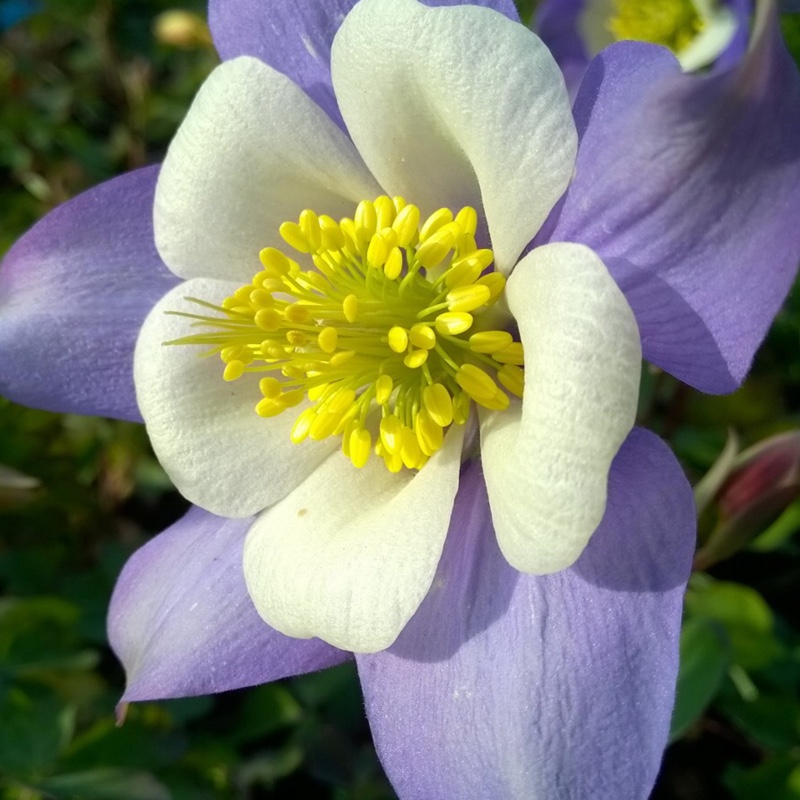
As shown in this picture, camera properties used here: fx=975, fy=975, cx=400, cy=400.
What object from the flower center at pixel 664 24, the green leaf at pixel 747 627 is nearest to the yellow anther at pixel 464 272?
the green leaf at pixel 747 627

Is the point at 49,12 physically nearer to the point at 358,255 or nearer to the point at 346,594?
the point at 358,255

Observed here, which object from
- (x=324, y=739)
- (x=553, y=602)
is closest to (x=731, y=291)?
(x=553, y=602)

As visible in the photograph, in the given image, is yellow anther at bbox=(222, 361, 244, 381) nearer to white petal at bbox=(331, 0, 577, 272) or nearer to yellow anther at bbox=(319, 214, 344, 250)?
yellow anther at bbox=(319, 214, 344, 250)

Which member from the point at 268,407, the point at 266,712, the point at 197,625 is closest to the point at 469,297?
the point at 268,407

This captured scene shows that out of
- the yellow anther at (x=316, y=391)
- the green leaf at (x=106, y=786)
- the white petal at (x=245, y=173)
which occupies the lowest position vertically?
the green leaf at (x=106, y=786)

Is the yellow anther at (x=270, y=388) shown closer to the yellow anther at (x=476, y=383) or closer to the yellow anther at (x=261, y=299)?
the yellow anther at (x=261, y=299)

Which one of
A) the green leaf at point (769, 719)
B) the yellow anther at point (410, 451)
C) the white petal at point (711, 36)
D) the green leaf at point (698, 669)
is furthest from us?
the white petal at point (711, 36)

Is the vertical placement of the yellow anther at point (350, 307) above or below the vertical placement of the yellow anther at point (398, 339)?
above
